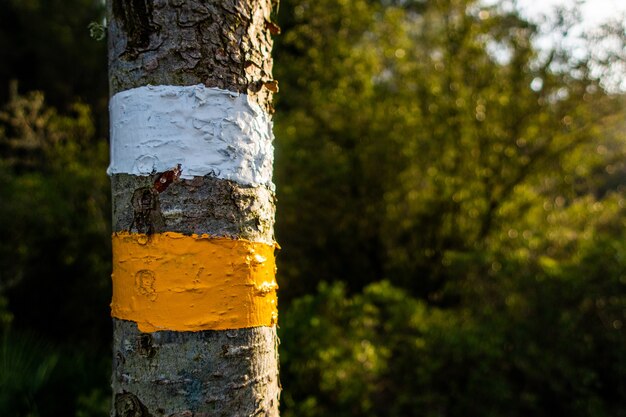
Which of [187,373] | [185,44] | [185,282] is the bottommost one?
[187,373]

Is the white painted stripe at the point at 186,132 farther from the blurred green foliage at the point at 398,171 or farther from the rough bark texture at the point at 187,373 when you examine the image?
the blurred green foliage at the point at 398,171

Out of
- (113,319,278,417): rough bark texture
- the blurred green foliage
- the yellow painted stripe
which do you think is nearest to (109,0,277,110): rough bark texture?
the yellow painted stripe

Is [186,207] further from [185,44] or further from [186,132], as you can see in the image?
[185,44]

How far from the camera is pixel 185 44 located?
1215 millimetres

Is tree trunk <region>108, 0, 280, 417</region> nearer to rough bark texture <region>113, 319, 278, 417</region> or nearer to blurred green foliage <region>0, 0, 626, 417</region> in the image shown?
rough bark texture <region>113, 319, 278, 417</region>

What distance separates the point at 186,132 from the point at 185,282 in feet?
1.00

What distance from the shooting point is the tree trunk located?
118 cm

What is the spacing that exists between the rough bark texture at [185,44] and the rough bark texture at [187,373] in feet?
1.69

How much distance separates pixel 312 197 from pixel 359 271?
3.19 feet

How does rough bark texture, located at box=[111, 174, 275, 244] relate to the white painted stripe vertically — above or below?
below

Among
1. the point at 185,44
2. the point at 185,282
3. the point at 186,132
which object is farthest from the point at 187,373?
the point at 185,44

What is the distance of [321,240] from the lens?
6348 mm

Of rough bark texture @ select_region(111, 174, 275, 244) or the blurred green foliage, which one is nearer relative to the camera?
rough bark texture @ select_region(111, 174, 275, 244)

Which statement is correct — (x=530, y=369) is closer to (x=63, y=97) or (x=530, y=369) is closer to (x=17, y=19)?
(x=63, y=97)
